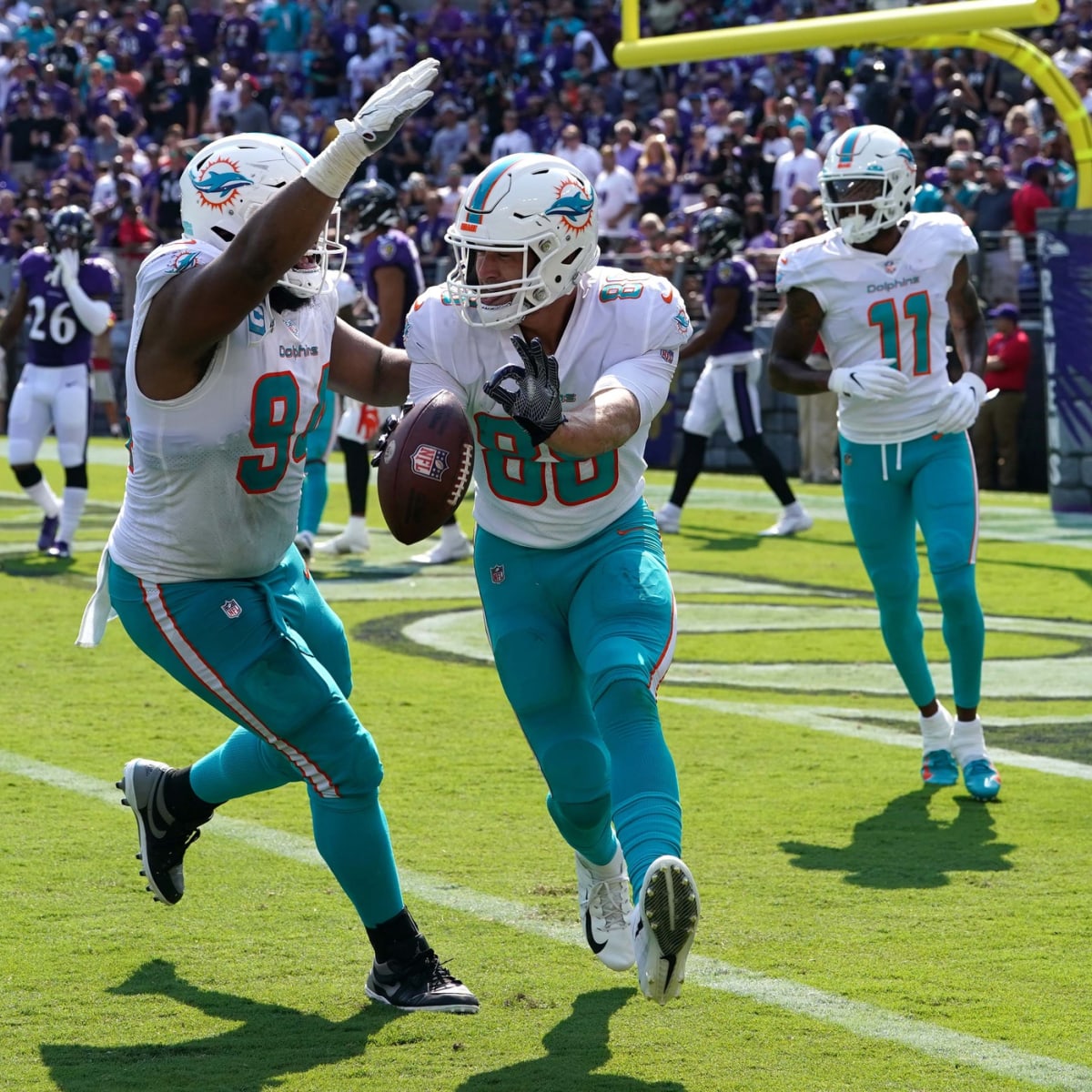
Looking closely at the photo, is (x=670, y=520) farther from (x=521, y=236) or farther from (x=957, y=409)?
(x=521, y=236)

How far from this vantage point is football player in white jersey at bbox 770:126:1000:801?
567 cm

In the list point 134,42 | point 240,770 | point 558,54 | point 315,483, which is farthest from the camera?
point 134,42

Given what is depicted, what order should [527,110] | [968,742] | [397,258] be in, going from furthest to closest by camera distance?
[527,110] → [397,258] → [968,742]

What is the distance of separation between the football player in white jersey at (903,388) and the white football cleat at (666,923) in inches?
94.4

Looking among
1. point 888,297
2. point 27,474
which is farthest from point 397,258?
point 888,297

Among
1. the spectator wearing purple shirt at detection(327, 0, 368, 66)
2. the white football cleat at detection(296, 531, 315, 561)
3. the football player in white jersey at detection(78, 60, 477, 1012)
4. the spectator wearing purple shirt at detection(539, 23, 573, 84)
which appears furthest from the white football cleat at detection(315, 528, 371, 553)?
the spectator wearing purple shirt at detection(327, 0, 368, 66)

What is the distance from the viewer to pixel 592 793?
3.84 m

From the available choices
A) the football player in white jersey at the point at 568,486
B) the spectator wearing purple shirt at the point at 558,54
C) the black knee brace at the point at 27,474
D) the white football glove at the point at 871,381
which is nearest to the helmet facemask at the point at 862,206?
the white football glove at the point at 871,381

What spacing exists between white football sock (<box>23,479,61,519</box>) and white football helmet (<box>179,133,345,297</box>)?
24.7ft

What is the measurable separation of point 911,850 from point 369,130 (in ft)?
8.12

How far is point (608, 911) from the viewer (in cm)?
396

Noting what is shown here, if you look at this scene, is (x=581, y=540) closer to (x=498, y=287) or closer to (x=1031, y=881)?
(x=498, y=287)

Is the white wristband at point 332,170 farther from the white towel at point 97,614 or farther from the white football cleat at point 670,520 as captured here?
the white football cleat at point 670,520

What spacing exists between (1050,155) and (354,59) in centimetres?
998
